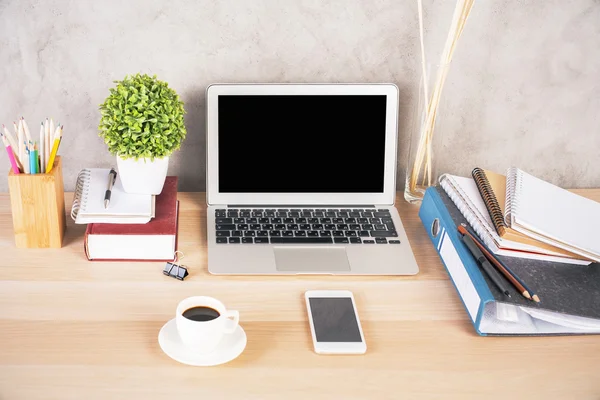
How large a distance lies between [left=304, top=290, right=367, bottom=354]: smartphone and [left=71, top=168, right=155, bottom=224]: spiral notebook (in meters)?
0.32

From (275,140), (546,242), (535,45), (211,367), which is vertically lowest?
(211,367)

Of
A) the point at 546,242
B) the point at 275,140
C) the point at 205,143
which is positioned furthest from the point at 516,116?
the point at 205,143

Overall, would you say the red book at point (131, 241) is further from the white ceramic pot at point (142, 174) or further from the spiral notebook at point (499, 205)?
the spiral notebook at point (499, 205)

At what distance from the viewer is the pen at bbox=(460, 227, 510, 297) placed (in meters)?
0.93

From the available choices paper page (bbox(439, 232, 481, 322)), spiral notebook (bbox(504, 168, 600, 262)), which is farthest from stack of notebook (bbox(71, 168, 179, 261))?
spiral notebook (bbox(504, 168, 600, 262))

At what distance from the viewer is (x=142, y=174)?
1.12m

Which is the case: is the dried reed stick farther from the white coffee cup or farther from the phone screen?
the white coffee cup

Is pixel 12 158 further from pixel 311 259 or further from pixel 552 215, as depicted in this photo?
pixel 552 215

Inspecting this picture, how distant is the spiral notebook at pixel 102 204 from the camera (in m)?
1.06

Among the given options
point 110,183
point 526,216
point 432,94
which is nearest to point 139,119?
point 110,183

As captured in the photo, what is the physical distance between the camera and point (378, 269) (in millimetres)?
1077

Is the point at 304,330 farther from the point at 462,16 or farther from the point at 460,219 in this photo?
the point at 462,16

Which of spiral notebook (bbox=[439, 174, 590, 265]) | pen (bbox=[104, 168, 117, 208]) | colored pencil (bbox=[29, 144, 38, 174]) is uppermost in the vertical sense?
colored pencil (bbox=[29, 144, 38, 174])

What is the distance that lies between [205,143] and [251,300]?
0.43 m
